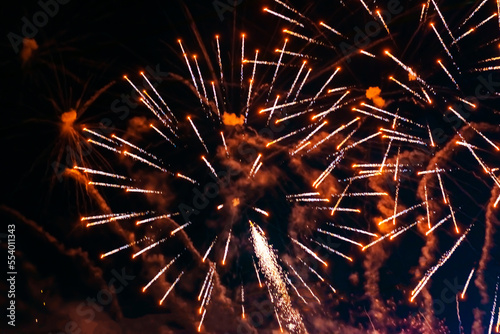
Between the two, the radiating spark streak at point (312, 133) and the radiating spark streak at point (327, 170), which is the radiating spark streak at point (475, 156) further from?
the radiating spark streak at point (312, 133)

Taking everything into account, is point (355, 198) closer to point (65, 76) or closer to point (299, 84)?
point (299, 84)

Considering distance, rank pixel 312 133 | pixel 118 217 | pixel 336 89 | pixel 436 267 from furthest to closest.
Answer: pixel 436 267 < pixel 118 217 < pixel 312 133 < pixel 336 89

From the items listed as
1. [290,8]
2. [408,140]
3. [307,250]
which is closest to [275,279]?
[307,250]

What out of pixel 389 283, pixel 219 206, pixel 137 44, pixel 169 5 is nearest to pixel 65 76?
pixel 137 44

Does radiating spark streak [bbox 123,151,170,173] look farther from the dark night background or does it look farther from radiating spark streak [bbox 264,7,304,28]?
radiating spark streak [bbox 264,7,304,28]

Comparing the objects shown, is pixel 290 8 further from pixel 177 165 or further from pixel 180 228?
pixel 180 228

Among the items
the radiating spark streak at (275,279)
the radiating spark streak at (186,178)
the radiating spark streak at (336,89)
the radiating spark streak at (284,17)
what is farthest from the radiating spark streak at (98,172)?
the radiating spark streak at (336,89)
